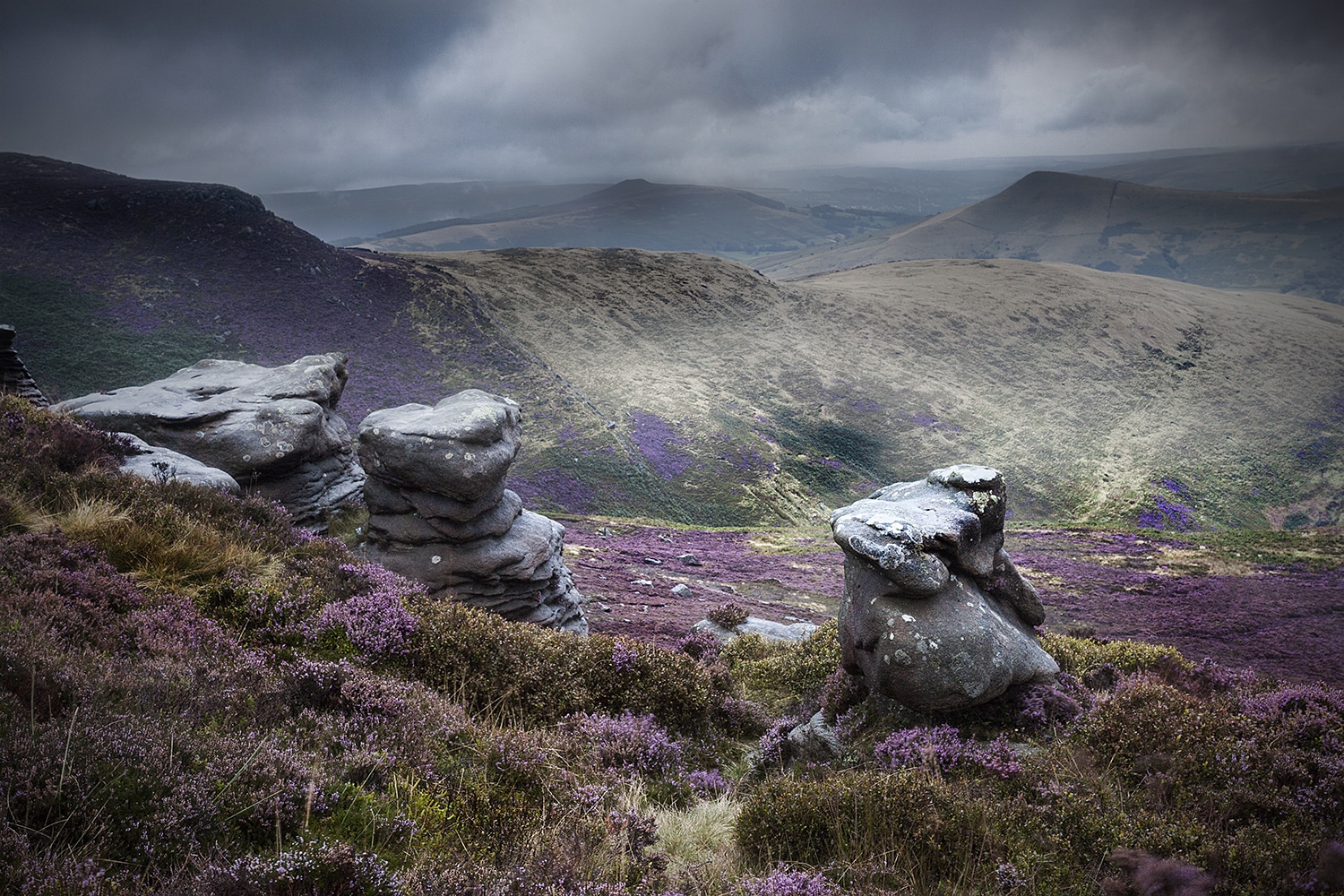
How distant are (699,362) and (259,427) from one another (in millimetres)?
55946

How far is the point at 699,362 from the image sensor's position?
2744 inches

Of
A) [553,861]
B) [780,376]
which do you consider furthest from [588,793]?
[780,376]

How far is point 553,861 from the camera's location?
4.37 meters

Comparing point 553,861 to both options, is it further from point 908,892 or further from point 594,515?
point 594,515

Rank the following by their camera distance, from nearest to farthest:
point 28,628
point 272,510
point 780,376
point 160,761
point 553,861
→ 1. point 160,761
2. point 553,861
3. point 28,628
4. point 272,510
5. point 780,376

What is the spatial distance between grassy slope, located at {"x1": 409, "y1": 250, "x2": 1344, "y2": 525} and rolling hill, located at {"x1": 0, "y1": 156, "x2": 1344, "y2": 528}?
1.13 ft

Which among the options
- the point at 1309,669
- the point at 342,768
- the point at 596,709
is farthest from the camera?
the point at 1309,669

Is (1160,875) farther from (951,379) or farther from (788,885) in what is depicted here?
(951,379)

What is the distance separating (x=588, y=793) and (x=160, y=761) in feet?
10.9

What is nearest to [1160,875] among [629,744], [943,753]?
[943,753]

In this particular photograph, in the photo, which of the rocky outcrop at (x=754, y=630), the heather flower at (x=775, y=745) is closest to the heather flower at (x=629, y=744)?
the heather flower at (x=775, y=745)

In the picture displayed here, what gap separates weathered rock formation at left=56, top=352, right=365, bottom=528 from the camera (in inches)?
627

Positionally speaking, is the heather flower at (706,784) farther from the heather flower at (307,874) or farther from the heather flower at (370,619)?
the heather flower at (307,874)

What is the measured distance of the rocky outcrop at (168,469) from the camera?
11.8 metres
